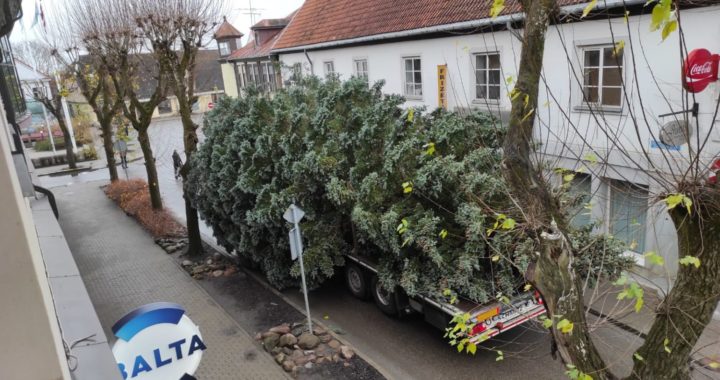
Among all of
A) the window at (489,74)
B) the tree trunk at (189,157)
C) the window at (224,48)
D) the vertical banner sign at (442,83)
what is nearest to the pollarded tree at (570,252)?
the window at (489,74)

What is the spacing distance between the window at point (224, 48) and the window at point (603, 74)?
3069cm

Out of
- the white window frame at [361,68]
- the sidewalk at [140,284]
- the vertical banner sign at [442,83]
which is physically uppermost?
the white window frame at [361,68]

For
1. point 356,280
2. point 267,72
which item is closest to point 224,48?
point 267,72

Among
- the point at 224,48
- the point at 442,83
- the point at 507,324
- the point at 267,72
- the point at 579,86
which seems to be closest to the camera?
the point at 579,86

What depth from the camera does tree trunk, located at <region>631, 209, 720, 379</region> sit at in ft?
12.0

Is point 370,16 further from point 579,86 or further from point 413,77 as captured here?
point 579,86

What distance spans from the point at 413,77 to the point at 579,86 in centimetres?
1061

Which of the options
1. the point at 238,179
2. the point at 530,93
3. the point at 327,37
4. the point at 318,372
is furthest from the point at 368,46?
the point at 530,93

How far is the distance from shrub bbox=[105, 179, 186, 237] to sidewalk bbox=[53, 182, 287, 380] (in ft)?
0.97

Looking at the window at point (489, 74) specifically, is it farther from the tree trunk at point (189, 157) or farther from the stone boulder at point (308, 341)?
the stone boulder at point (308, 341)

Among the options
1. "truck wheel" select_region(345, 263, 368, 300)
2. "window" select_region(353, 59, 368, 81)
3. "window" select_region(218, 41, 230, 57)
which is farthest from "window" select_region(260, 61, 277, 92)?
"truck wheel" select_region(345, 263, 368, 300)

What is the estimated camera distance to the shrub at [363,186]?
25.1ft

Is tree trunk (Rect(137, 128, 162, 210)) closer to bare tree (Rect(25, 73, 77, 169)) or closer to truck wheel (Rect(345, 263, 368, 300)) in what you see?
truck wheel (Rect(345, 263, 368, 300))

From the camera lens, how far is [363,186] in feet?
27.8
